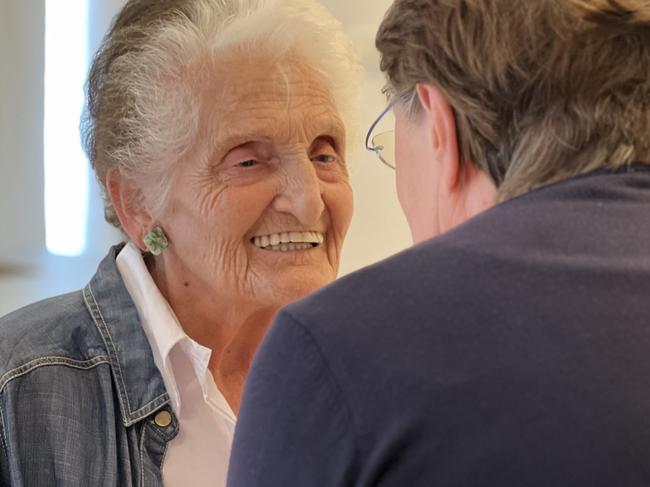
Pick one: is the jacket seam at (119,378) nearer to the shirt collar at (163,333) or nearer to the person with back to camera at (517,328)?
the shirt collar at (163,333)

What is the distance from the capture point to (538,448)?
582mm

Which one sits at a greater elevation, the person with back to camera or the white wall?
the white wall

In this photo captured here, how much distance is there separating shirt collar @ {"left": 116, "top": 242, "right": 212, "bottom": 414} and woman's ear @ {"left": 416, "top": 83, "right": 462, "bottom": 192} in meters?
0.65

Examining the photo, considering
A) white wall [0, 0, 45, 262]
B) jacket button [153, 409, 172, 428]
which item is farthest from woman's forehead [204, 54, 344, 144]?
white wall [0, 0, 45, 262]

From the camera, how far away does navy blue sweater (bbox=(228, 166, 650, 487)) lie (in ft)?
1.91

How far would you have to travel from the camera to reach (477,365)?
60cm

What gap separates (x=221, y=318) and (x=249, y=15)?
50 cm

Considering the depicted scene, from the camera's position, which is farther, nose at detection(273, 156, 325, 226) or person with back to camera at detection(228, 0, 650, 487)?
nose at detection(273, 156, 325, 226)

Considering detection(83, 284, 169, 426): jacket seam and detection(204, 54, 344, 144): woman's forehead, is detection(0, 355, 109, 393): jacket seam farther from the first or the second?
detection(204, 54, 344, 144): woman's forehead

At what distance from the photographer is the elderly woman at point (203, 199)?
1347mm

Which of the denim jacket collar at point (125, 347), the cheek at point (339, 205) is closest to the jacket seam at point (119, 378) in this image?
the denim jacket collar at point (125, 347)

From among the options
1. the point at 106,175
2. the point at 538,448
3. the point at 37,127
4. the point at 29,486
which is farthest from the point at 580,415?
the point at 37,127

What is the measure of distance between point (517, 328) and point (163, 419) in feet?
2.67

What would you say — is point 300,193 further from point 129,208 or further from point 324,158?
point 129,208
